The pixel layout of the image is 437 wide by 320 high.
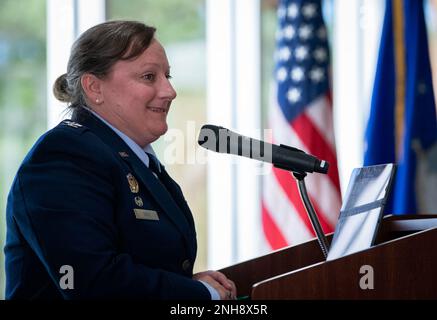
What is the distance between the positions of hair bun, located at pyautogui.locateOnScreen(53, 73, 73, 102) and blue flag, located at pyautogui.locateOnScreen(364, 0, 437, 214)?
7.68ft

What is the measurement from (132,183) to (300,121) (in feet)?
7.39

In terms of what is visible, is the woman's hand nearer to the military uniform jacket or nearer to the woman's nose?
the military uniform jacket

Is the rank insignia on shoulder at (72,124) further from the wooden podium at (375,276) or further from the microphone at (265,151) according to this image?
the wooden podium at (375,276)

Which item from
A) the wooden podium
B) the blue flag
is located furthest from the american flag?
the wooden podium

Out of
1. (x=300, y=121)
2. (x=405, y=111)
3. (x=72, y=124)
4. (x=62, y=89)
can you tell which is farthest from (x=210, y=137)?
(x=405, y=111)

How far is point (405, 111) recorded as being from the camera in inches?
161

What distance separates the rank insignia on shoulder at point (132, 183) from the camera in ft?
6.03

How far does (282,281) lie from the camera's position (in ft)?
4.59

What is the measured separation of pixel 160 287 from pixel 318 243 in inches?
21.0

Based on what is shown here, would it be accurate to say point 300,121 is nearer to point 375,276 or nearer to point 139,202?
point 139,202

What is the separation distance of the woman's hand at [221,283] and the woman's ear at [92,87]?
554 mm

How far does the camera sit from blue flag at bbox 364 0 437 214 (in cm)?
406

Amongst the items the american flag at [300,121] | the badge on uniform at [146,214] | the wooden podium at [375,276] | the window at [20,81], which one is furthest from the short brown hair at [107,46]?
the window at [20,81]

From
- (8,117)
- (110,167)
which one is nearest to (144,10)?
(8,117)
